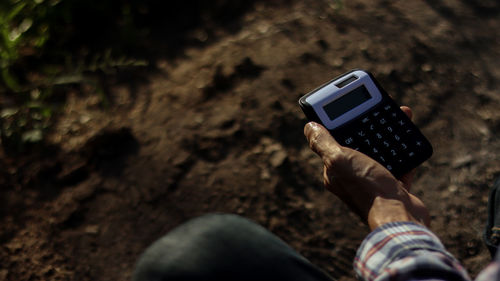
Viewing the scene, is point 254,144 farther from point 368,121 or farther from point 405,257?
point 405,257

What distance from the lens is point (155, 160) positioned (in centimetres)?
133

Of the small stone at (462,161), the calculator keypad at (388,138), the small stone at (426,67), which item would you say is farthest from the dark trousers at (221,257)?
the small stone at (426,67)

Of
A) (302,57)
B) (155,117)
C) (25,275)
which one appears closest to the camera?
(25,275)

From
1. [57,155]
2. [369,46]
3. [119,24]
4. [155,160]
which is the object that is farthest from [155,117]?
[369,46]

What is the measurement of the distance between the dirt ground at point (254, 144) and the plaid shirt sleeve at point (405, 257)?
19.8 inches

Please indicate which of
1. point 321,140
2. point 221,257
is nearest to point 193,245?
point 221,257

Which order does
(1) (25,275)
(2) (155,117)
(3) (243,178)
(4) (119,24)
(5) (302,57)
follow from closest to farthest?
1. (1) (25,275)
2. (3) (243,178)
3. (2) (155,117)
4. (5) (302,57)
5. (4) (119,24)

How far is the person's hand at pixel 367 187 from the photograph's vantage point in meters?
0.78

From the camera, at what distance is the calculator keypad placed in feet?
3.08

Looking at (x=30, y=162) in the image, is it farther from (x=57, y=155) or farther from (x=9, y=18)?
(x=9, y=18)

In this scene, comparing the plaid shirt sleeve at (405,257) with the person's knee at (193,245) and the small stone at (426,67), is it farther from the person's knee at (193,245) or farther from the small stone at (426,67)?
the small stone at (426,67)

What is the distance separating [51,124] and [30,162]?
0.16 meters

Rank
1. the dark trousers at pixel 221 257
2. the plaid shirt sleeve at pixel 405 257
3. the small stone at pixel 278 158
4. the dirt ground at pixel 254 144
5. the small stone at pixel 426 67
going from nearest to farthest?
the plaid shirt sleeve at pixel 405 257
the dark trousers at pixel 221 257
the dirt ground at pixel 254 144
the small stone at pixel 278 158
the small stone at pixel 426 67

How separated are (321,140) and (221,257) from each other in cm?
33
